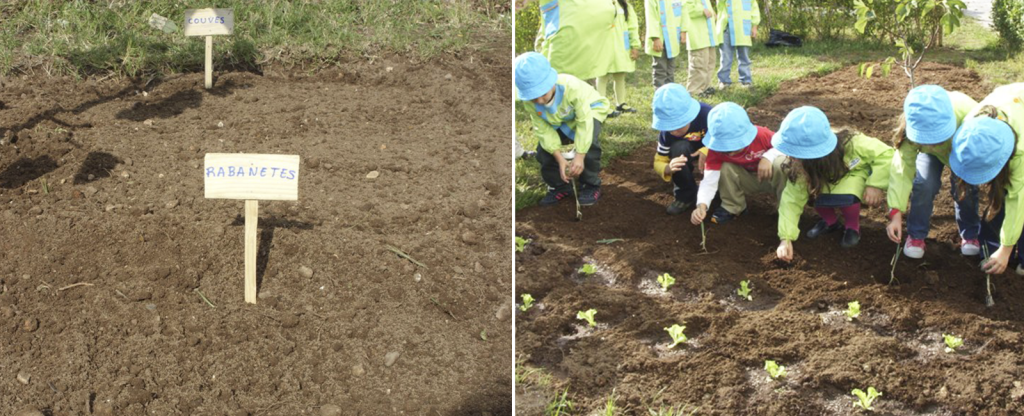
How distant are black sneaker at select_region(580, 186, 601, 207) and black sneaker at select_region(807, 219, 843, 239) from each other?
1099mm

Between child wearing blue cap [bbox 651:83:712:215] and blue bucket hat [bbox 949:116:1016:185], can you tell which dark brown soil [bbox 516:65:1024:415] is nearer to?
child wearing blue cap [bbox 651:83:712:215]

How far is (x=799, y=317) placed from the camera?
3469 millimetres

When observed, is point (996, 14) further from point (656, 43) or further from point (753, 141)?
point (753, 141)

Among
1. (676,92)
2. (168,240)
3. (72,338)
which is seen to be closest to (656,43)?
(676,92)

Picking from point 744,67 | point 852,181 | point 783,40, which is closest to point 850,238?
point 852,181

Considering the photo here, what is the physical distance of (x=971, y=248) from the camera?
12.7ft

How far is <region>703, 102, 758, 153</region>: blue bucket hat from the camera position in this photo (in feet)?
13.4

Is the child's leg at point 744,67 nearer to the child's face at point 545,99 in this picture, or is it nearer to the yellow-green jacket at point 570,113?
the yellow-green jacket at point 570,113

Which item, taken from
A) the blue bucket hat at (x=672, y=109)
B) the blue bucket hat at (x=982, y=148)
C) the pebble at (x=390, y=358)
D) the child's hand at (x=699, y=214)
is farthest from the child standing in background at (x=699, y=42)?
the pebble at (x=390, y=358)

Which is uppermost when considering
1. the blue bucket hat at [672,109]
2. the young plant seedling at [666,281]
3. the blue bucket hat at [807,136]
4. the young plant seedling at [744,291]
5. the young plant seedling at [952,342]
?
the blue bucket hat at [807,136]

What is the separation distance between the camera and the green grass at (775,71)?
5.43 metres

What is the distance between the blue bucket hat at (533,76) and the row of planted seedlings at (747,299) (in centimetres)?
75

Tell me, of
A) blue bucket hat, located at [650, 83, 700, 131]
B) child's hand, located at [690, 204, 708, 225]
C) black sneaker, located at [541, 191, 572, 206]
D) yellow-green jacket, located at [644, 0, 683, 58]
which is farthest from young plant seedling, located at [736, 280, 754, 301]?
yellow-green jacket, located at [644, 0, 683, 58]

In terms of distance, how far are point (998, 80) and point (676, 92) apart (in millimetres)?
3174
